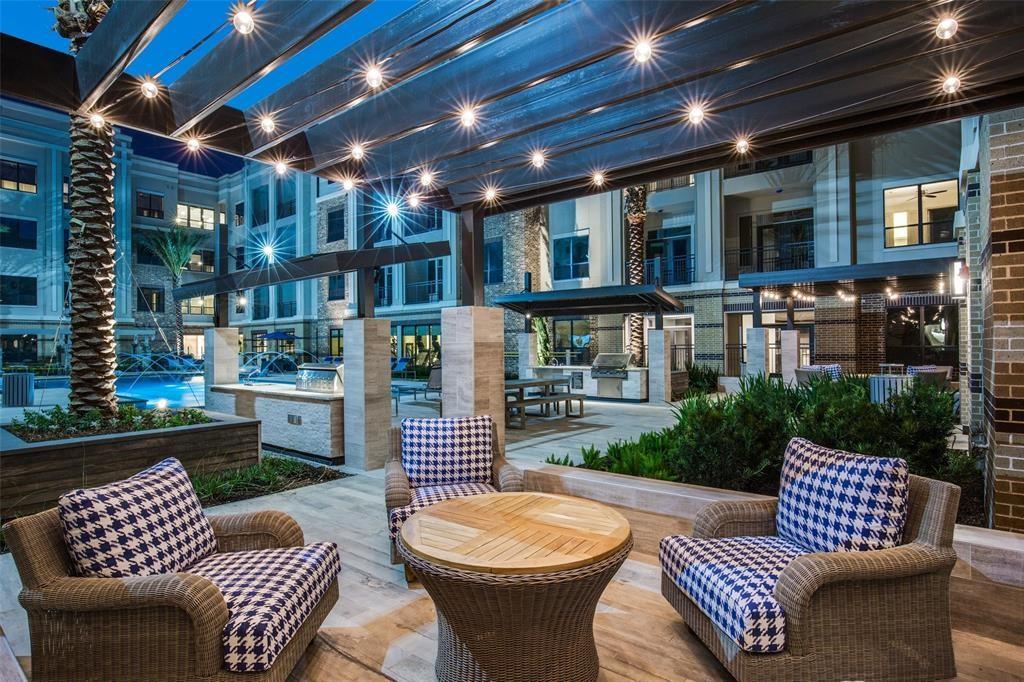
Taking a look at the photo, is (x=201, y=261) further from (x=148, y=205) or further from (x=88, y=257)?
(x=88, y=257)

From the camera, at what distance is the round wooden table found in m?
2.02

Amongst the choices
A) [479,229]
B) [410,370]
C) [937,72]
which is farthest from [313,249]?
[937,72]

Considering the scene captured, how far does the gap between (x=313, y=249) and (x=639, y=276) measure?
57.6ft

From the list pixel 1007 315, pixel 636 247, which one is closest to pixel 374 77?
pixel 1007 315

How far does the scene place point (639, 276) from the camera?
1555 centimetres

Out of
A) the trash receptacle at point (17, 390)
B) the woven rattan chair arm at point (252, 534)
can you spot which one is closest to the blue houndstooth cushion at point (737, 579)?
the woven rattan chair arm at point (252, 534)

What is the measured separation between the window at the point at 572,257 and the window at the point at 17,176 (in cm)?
2275

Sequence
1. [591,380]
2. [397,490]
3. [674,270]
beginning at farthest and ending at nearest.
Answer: [674,270], [591,380], [397,490]

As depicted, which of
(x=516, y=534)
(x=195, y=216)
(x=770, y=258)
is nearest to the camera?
(x=516, y=534)

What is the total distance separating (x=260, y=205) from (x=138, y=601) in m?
30.7

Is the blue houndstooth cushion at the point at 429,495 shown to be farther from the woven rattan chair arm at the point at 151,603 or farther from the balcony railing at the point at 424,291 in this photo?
the balcony railing at the point at 424,291

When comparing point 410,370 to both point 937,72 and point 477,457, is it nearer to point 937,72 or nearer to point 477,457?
point 477,457

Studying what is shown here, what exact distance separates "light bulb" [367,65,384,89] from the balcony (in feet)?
65.8

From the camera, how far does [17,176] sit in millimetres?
22109
